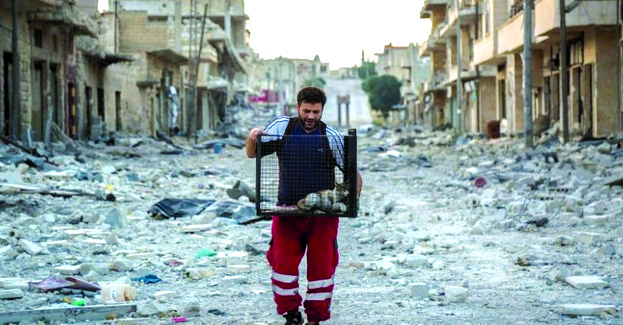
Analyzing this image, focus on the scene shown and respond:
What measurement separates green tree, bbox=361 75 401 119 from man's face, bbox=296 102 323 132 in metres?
112

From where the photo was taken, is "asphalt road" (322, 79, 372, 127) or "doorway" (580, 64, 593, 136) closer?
"doorway" (580, 64, 593, 136)

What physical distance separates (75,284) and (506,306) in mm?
2984

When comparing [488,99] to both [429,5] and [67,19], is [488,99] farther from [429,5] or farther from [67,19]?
[67,19]

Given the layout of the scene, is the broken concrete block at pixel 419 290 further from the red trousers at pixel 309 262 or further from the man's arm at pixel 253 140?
the man's arm at pixel 253 140

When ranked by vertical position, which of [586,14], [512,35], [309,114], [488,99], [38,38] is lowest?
[309,114]

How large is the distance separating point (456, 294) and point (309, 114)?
1891 mm

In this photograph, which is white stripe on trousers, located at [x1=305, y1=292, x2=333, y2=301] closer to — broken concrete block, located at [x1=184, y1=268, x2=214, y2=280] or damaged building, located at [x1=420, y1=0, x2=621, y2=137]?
broken concrete block, located at [x1=184, y1=268, x2=214, y2=280]

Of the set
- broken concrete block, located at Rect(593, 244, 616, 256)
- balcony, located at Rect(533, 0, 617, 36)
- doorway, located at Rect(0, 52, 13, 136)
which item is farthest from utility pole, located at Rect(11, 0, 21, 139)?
broken concrete block, located at Rect(593, 244, 616, 256)

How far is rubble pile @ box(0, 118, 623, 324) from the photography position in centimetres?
680

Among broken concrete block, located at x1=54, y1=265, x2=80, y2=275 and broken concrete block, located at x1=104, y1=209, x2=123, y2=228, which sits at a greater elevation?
broken concrete block, located at x1=104, y1=209, x2=123, y2=228

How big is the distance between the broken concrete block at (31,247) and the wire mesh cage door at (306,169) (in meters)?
4.50

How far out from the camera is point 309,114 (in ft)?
18.7

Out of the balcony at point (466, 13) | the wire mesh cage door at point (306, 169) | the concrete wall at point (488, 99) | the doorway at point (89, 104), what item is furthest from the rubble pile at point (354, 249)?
the balcony at point (466, 13)

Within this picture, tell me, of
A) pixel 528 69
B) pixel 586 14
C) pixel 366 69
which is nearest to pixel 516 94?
pixel 528 69
